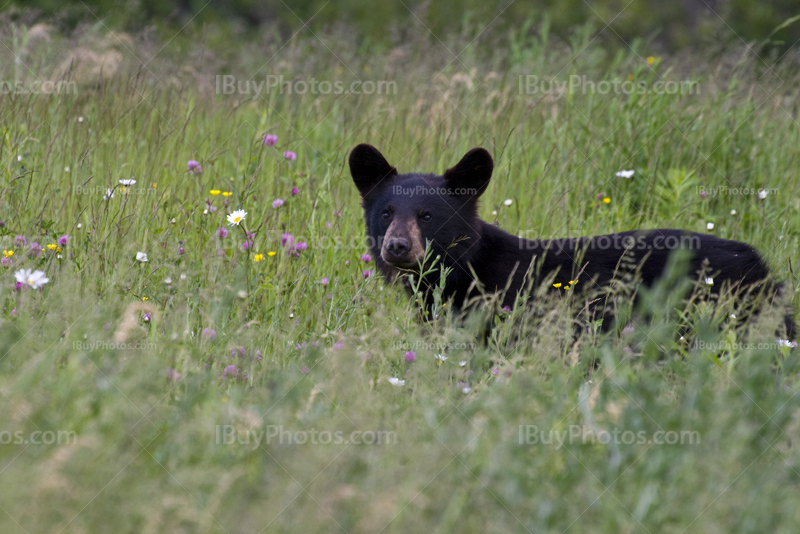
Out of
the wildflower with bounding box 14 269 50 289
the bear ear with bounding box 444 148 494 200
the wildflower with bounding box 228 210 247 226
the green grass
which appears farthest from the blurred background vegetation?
the wildflower with bounding box 14 269 50 289

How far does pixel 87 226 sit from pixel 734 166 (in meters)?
4.54

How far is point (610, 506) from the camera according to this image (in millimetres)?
1768

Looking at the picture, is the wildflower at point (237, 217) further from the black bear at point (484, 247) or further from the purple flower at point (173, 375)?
the purple flower at point (173, 375)

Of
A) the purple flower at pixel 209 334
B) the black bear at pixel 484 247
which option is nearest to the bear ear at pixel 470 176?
the black bear at pixel 484 247

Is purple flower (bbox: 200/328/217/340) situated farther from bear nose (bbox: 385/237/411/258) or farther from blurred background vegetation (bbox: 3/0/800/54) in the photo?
blurred background vegetation (bbox: 3/0/800/54)

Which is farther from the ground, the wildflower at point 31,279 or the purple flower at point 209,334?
the wildflower at point 31,279

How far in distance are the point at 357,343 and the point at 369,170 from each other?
140cm

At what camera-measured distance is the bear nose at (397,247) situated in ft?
12.3

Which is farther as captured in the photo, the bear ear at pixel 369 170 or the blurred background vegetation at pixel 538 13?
the blurred background vegetation at pixel 538 13

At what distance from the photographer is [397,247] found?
3754 millimetres

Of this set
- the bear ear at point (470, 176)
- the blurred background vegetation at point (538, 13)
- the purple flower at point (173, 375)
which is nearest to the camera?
the purple flower at point (173, 375)

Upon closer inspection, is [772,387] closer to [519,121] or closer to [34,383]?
[34,383]

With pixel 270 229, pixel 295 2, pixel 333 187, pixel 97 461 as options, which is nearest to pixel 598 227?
pixel 333 187

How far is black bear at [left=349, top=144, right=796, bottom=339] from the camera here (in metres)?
3.90
